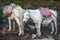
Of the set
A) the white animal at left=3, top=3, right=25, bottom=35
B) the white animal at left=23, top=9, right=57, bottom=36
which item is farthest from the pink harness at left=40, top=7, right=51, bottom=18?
the white animal at left=3, top=3, right=25, bottom=35

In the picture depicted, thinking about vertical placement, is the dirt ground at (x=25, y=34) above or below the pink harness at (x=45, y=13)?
below

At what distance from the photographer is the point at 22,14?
289 inches

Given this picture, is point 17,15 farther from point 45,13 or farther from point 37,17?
point 45,13

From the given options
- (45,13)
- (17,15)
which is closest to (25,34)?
(17,15)

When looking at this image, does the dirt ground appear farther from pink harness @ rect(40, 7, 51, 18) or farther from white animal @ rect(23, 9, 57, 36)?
pink harness @ rect(40, 7, 51, 18)

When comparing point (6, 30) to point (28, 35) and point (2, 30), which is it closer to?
point (2, 30)

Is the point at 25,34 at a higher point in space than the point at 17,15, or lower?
lower

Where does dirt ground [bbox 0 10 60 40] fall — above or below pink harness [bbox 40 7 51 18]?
below

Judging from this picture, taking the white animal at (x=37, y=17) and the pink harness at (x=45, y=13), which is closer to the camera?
the white animal at (x=37, y=17)

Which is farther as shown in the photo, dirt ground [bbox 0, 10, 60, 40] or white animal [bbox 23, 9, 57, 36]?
dirt ground [bbox 0, 10, 60, 40]

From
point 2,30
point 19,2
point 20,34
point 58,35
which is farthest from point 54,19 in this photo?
point 19,2

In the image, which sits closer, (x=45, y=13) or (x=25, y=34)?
(x=45, y=13)

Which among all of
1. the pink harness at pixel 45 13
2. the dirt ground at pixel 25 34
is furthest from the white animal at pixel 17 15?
the pink harness at pixel 45 13

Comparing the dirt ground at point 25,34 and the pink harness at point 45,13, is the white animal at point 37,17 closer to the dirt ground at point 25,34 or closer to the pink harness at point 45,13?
the pink harness at point 45,13
